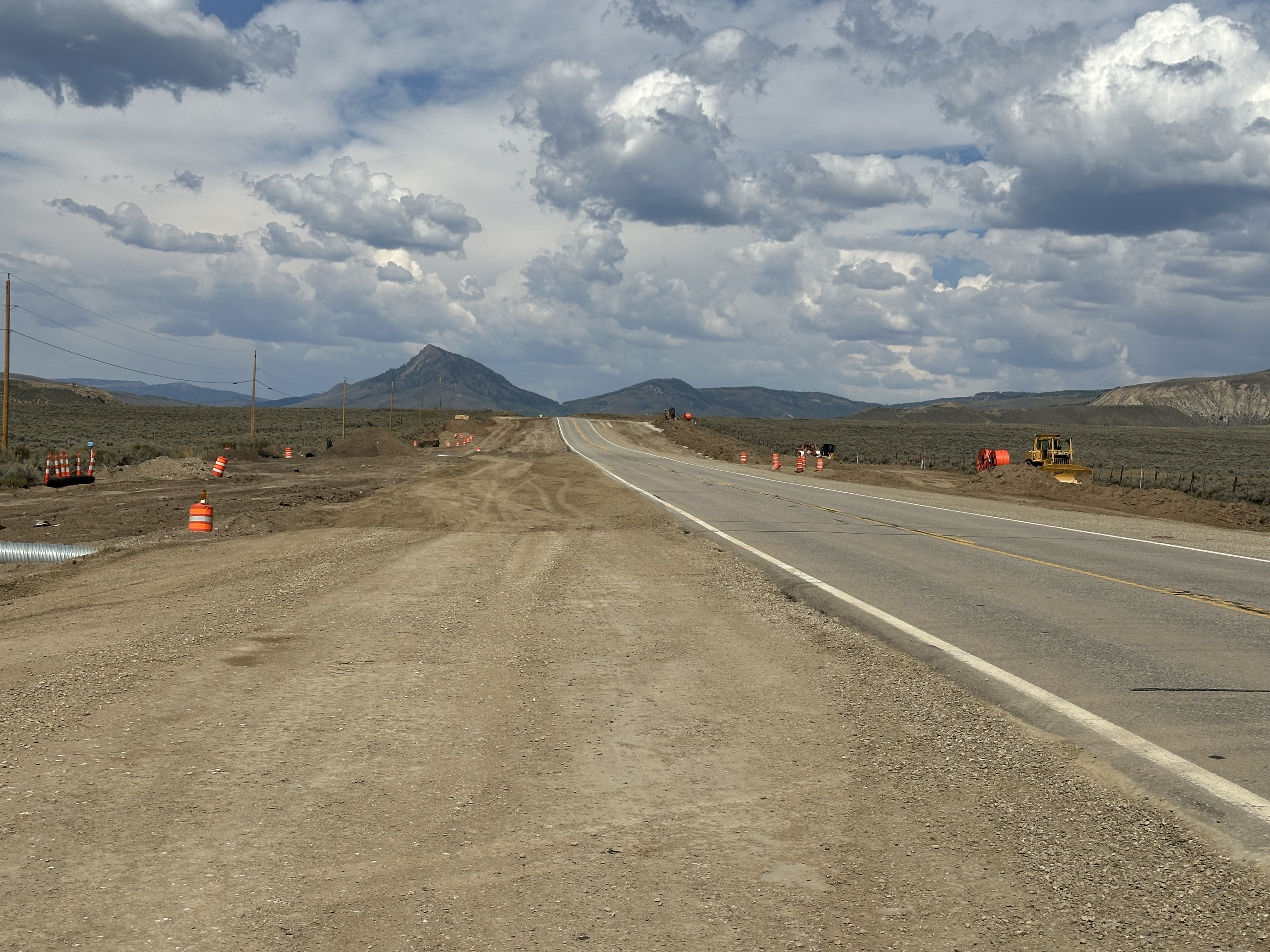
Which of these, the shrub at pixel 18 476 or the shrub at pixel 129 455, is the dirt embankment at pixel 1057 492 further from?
the shrub at pixel 18 476

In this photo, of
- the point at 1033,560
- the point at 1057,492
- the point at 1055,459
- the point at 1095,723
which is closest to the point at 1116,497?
the point at 1057,492

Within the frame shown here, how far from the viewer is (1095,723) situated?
6.09 m

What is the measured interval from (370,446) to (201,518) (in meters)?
35.6

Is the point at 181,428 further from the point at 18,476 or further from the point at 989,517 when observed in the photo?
the point at 989,517

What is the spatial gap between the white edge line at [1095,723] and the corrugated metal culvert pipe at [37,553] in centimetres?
1175

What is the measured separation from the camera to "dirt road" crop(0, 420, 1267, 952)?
12.1 ft

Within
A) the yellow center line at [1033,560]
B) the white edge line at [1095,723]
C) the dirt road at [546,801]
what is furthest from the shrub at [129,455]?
the white edge line at [1095,723]

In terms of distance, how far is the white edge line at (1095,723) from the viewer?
15.9 ft

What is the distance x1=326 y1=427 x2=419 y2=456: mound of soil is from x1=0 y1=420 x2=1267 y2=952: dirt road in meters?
43.1

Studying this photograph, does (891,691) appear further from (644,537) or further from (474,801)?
(644,537)

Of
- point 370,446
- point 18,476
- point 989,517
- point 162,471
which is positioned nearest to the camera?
point 989,517

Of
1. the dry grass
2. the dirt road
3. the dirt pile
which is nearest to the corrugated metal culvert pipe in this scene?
the dirt road

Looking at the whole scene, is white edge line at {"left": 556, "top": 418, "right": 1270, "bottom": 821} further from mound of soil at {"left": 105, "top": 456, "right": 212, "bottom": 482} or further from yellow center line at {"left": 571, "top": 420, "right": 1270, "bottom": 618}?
mound of soil at {"left": 105, "top": 456, "right": 212, "bottom": 482}

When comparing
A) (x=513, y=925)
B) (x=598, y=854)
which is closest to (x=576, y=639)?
Answer: (x=598, y=854)
